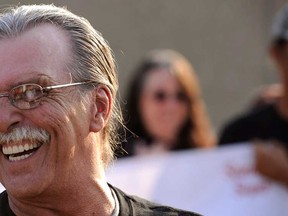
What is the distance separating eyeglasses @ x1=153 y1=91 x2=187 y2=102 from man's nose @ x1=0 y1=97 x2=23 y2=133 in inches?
154

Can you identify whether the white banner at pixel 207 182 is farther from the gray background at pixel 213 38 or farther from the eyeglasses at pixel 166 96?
the gray background at pixel 213 38

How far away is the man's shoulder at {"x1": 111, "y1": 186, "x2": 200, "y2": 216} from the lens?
446 centimetres

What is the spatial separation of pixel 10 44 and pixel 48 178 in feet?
1.81

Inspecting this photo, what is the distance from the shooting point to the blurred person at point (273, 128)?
7.30 metres

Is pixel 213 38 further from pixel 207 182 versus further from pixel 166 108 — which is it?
pixel 207 182

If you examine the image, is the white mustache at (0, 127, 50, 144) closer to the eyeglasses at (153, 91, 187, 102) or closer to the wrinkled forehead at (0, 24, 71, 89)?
the wrinkled forehead at (0, 24, 71, 89)

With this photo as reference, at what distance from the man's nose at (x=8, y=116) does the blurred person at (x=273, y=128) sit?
335 cm

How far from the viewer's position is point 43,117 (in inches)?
166

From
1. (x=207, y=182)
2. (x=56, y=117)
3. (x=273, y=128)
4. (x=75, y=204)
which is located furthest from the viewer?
(x=207, y=182)

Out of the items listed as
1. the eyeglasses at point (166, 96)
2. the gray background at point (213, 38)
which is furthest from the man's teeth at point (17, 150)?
the gray background at point (213, 38)

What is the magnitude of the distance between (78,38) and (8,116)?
52 cm

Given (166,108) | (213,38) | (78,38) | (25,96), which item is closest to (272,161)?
(166,108)

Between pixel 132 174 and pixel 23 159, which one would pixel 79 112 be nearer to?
pixel 23 159

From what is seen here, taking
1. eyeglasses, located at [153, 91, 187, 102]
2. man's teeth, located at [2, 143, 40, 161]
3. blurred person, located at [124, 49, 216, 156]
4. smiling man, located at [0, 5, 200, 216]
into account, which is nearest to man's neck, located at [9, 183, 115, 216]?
smiling man, located at [0, 5, 200, 216]
